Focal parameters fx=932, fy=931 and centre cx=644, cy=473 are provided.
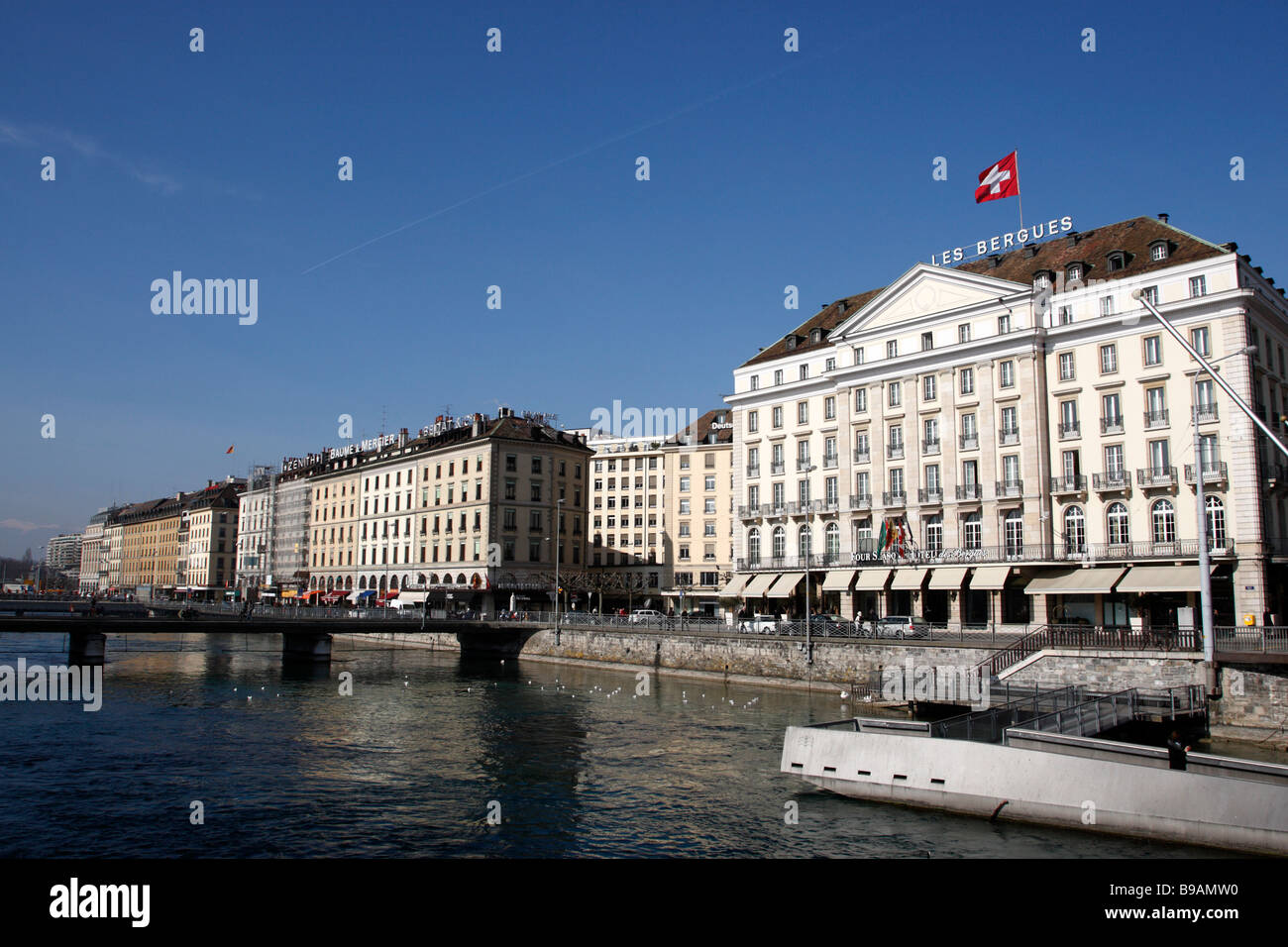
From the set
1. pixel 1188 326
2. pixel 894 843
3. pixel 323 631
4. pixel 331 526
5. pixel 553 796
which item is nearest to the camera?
pixel 894 843

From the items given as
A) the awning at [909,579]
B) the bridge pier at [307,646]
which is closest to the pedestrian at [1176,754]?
the awning at [909,579]

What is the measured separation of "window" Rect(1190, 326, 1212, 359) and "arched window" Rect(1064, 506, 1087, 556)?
10518 millimetres

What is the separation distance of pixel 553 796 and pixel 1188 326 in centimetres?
4291

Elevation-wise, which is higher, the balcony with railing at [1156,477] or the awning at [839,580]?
the balcony with railing at [1156,477]

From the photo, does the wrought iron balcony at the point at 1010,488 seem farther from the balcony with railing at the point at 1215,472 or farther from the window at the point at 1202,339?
the window at the point at 1202,339

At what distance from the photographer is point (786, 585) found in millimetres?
66375

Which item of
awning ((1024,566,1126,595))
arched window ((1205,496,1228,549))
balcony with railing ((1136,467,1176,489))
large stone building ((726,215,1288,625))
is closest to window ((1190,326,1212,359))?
large stone building ((726,215,1288,625))

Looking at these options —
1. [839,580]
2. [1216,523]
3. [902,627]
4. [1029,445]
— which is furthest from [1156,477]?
[839,580]

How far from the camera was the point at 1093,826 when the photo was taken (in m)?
22.0

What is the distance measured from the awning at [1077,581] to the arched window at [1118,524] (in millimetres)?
1691

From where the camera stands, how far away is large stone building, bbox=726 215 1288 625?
48.3 metres

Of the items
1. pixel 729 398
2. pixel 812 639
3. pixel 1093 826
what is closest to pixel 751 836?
pixel 1093 826

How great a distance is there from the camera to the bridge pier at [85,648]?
6173 centimetres
